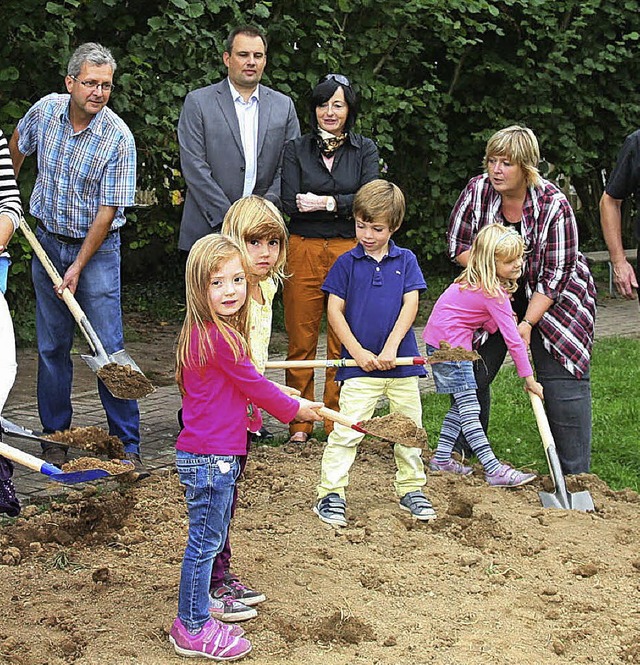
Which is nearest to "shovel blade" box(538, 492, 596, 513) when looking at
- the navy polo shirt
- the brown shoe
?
the navy polo shirt

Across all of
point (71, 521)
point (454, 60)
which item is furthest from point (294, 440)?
point (454, 60)

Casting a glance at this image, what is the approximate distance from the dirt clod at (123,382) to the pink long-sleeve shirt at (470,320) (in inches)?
59.7

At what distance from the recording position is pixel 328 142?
6289mm

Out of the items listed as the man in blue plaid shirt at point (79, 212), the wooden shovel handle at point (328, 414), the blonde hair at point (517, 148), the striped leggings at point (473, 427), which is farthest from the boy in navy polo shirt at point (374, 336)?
the man in blue plaid shirt at point (79, 212)

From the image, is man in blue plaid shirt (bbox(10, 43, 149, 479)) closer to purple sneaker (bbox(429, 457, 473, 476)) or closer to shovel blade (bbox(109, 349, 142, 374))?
shovel blade (bbox(109, 349, 142, 374))

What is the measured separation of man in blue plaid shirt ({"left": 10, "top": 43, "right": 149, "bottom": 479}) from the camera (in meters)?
5.70

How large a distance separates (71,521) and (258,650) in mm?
1502

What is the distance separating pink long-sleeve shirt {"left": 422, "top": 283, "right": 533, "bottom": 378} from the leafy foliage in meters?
3.51

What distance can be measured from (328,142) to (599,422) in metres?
2.56

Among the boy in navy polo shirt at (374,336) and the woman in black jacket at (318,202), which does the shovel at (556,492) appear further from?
the woman in black jacket at (318,202)

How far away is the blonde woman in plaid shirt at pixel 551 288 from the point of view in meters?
5.68

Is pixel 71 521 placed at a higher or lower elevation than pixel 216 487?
lower

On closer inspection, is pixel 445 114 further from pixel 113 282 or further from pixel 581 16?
pixel 113 282

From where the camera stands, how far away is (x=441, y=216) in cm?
1220
